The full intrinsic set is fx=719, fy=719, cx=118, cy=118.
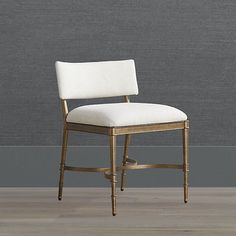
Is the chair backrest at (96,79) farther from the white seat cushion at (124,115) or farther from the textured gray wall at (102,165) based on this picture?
the textured gray wall at (102,165)

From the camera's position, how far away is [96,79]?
3729mm

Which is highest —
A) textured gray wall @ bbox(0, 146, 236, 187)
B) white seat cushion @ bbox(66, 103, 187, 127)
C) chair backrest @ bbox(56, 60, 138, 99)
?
chair backrest @ bbox(56, 60, 138, 99)

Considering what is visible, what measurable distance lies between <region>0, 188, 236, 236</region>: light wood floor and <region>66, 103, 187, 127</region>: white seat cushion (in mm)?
416

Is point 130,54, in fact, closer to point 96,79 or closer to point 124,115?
point 96,79

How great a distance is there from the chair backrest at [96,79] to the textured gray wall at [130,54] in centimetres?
37

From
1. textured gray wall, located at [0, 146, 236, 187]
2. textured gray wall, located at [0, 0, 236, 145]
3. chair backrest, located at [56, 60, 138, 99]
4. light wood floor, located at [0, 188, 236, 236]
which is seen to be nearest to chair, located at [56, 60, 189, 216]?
chair backrest, located at [56, 60, 138, 99]

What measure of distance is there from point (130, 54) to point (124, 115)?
3.13ft

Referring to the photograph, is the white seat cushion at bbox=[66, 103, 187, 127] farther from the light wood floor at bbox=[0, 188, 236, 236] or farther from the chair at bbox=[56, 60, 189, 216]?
the light wood floor at bbox=[0, 188, 236, 236]

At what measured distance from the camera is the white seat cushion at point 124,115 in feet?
10.8

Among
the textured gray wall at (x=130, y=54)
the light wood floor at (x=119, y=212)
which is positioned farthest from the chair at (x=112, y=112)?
the textured gray wall at (x=130, y=54)

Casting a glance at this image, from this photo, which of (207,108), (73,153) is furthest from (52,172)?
(207,108)

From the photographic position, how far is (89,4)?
164 inches

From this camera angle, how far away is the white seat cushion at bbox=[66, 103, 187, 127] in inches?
129

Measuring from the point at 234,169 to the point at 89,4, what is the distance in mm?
1276
